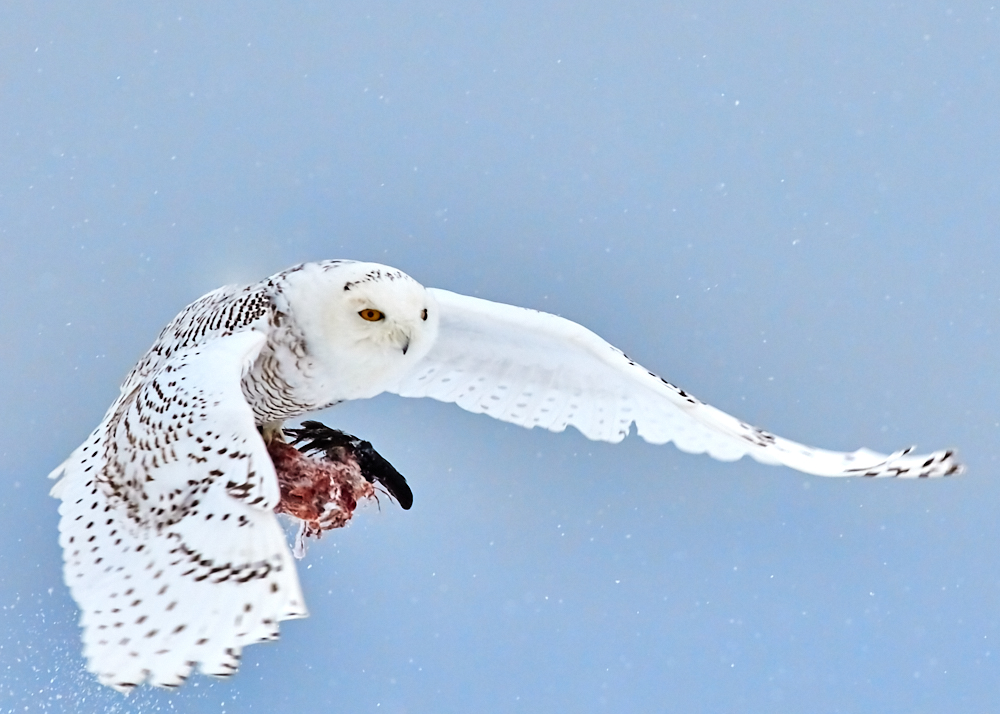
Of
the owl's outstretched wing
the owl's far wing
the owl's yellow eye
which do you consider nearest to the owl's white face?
the owl's yellow eye

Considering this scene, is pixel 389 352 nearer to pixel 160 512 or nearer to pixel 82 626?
pixel 160 512

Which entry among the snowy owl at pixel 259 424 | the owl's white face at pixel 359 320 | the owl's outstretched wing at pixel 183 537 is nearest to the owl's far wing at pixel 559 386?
the snowy owl at pixel 259 424

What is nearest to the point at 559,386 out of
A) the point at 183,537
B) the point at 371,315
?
the point at 371,315

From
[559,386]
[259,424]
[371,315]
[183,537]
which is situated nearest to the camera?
[183,537]

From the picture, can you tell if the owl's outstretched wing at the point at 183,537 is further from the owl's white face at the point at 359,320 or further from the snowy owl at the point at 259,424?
the owl's white face at the point at 359,320

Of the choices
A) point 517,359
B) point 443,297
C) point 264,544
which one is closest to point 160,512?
point 264,544

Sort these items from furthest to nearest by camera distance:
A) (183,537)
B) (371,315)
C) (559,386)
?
(559,386) → (371,315) → (183,537)

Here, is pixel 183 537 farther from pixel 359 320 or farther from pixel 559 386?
pixel 559 386
